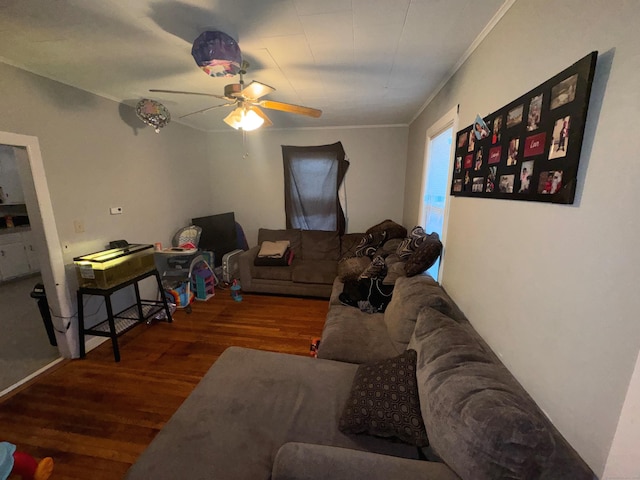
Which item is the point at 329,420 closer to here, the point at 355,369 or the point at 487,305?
the point at 355,369

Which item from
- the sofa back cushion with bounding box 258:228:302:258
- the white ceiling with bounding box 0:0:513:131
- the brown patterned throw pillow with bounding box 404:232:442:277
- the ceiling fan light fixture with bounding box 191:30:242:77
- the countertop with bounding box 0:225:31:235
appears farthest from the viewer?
the sofa back cushion with bounding box 258:228:302:258

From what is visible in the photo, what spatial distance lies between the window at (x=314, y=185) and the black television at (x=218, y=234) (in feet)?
3.18

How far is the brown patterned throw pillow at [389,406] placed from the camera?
1049mm

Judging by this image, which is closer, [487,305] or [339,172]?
[487,305]

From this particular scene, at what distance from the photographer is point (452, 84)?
6.36 feet

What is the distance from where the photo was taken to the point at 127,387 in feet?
6.32

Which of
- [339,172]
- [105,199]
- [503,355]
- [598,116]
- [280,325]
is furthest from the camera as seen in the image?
[339,172]

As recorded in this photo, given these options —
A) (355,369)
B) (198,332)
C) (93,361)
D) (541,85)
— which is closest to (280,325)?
(198,332)

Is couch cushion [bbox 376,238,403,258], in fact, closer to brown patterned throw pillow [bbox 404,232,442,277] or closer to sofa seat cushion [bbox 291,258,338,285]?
sofa seat cushion [bbox 291,258,338,285]

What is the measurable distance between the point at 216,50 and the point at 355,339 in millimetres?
1947

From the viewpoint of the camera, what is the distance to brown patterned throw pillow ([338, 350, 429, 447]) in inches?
41.3

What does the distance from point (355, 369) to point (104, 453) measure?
5.03 ft

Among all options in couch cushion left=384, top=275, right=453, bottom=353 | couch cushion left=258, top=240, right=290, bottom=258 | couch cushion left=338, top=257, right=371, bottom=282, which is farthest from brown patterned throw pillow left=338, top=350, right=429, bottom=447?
couch cushion left=258, top=240, right=290, bottom=258

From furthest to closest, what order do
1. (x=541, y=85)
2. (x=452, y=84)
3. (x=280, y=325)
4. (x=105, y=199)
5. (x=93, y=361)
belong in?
(x=280, y=325)
(x=105, y=199)
(x=93, y=361)
(x=452, y=84)
(x=541, y=85)
